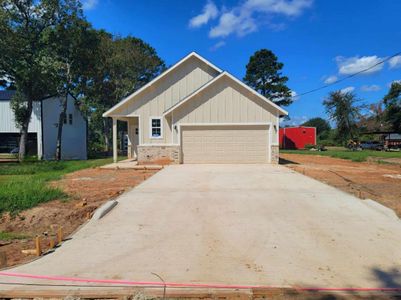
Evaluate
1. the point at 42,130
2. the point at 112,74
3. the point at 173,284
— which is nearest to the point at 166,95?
the point at 42,130

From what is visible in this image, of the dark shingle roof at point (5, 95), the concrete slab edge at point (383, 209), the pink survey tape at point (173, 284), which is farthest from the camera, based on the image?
the dark shingle roof at point (5, 95)

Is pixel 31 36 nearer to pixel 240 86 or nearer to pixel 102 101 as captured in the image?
pixel 102 101

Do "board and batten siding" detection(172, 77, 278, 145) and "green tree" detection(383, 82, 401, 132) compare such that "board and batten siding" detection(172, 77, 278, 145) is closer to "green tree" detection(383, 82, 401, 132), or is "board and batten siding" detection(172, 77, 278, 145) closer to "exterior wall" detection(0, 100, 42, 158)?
"exterior wall" detection(0, 100, 42, 158)

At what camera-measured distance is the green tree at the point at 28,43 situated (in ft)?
70.5

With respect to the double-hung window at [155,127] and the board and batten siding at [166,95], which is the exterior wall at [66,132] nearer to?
the board and batten siding at [166,95]

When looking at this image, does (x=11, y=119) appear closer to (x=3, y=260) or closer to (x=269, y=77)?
(x=3, y=260)

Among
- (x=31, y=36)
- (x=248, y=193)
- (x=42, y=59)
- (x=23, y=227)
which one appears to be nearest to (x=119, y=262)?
(x=23, y=227)

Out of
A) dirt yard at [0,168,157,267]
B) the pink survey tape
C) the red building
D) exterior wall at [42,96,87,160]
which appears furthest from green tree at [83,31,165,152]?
the pink survey tape

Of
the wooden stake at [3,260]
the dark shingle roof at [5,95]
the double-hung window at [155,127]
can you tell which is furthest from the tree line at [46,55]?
the wooden stake at [3,260]

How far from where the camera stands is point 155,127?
1780 centimetres

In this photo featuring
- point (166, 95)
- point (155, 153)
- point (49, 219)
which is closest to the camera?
point (49, 219)

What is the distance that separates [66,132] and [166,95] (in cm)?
1534

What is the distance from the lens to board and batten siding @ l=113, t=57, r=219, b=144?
1772 cm

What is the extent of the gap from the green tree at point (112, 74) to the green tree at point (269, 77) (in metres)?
21.3
